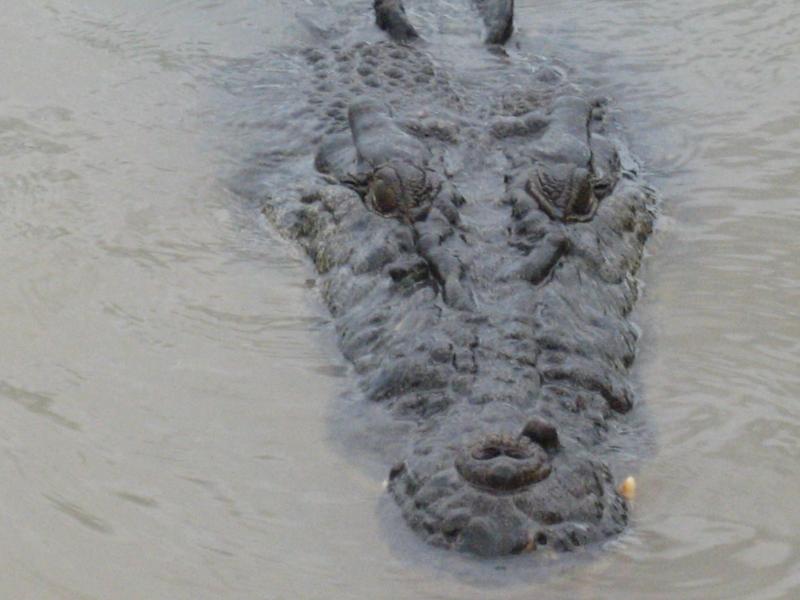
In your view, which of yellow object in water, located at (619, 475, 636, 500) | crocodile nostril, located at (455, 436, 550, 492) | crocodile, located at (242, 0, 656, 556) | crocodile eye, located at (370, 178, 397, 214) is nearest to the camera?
crocodile nostril, located at (455, 436, 550, 492)

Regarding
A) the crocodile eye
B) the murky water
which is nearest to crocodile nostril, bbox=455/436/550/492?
the murky water

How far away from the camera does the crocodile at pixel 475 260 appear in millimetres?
4215

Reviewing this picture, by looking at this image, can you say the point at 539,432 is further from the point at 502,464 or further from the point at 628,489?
the point at 628,489

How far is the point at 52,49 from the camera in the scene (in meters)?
8.79

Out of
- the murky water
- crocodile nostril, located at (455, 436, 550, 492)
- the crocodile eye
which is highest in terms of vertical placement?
crocodile nostril, located at (455, 436, 550, 492)

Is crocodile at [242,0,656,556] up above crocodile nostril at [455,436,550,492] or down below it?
below

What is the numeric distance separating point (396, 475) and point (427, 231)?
5.44 ft

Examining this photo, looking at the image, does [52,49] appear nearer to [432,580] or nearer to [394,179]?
[394,179]

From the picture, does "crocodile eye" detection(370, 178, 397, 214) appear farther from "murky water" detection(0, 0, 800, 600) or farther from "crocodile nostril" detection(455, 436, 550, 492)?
"crocodile nostril" detection(455, 436, 550, 492)

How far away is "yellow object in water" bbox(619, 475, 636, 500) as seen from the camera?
448 cm

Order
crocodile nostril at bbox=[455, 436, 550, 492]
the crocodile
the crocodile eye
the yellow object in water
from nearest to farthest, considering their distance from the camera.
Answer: crocodile nostril at bbox=[455, 436, 550, 492], the crocodile, the yellow object in water, the crocodile eye

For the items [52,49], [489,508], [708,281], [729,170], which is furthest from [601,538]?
[52,49]

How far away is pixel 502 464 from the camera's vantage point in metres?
4.11

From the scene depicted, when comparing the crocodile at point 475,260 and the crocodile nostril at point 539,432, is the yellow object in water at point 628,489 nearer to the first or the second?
the crocodile at point 475,260
